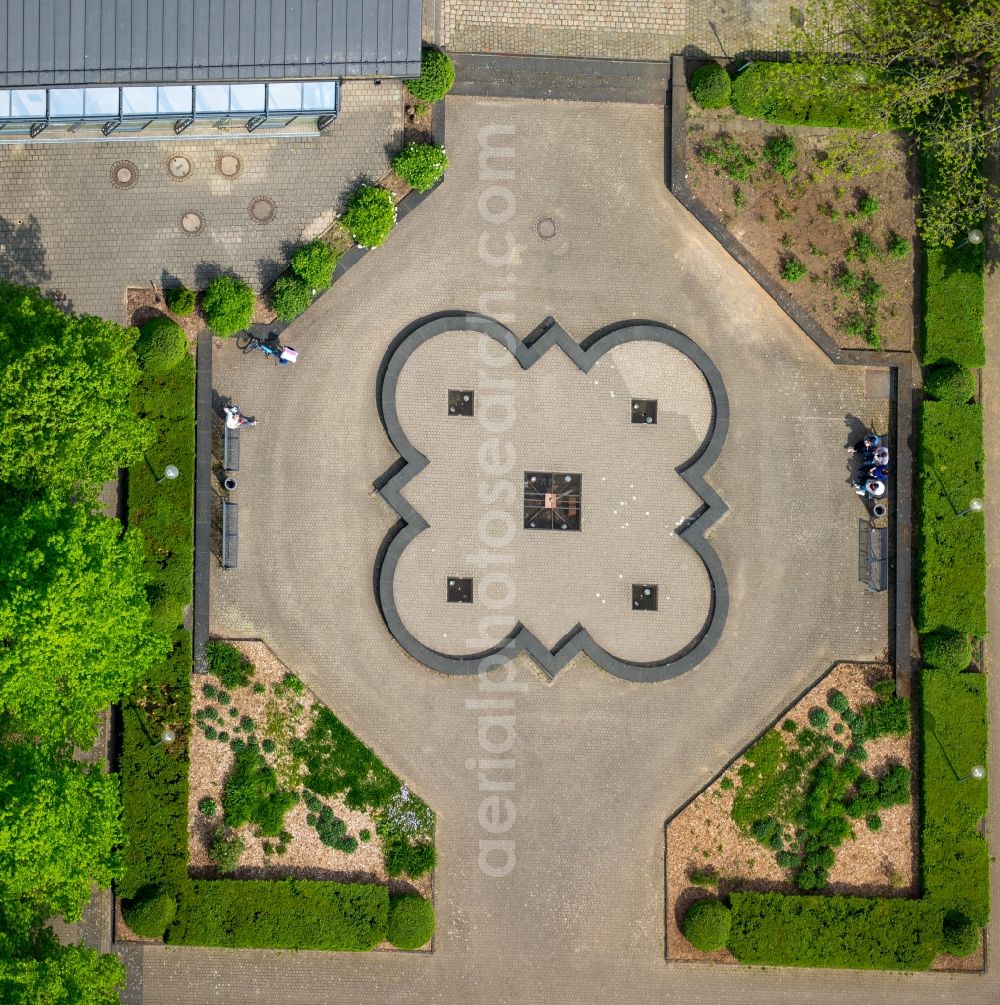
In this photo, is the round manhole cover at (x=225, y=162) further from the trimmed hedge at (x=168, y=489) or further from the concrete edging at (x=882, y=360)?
the concrete edging at (x=882, y=360)

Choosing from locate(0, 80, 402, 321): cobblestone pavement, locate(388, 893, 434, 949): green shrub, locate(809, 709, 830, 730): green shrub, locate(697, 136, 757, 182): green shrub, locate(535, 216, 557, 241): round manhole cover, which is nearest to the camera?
locate(388, 893, 434, 949): green shrub

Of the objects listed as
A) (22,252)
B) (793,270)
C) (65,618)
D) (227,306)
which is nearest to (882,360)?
(793,270)

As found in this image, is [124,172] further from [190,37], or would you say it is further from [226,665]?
[226,665]

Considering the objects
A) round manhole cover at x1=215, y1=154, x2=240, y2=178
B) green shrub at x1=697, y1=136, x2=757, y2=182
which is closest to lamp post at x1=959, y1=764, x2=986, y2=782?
green shrub at x1=697, y1=136, x2=757, y2=182

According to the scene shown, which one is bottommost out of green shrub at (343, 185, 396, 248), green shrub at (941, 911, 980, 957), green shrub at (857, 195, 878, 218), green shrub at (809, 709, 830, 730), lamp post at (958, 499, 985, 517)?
green shrub at (941, 911, 980, 957)

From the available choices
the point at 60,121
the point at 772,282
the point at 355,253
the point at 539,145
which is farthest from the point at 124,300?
the point at 772,282

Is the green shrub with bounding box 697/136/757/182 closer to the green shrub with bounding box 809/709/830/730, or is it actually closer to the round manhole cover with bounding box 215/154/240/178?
the round manhole cover with bounding box 215/154/240/178

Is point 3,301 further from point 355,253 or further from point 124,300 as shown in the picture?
point 355,253
